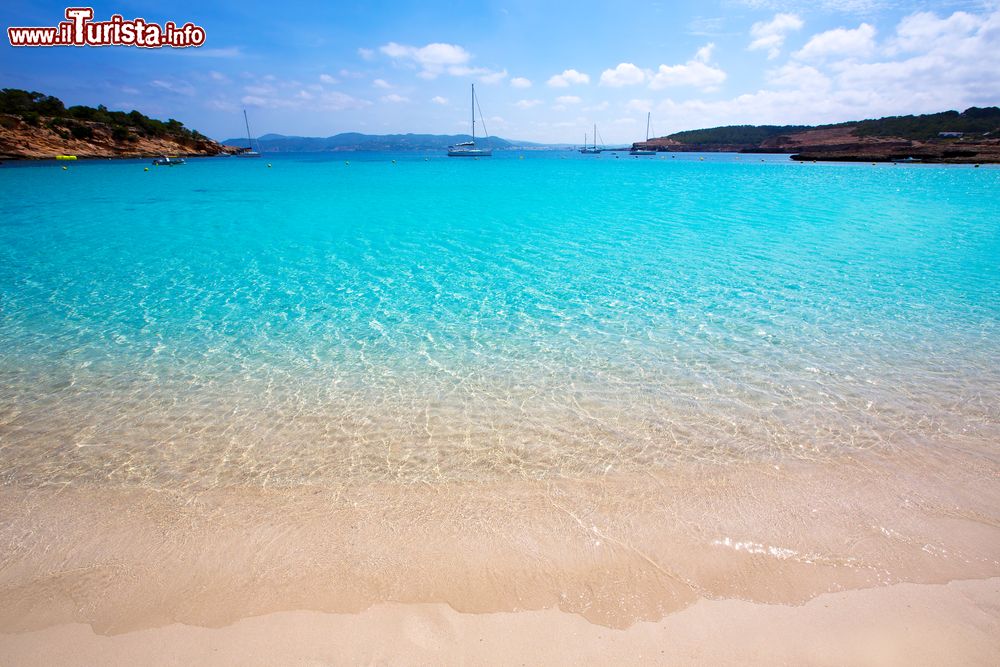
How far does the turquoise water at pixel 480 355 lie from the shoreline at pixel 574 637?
75.2 inches

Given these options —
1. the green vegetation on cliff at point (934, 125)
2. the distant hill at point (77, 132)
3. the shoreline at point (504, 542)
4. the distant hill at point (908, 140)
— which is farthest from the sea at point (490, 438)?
the green vegetation on cliff at point (934, 125)

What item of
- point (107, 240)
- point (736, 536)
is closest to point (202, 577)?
point (736, 536)

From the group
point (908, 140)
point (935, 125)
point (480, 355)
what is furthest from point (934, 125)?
point (480, 355)

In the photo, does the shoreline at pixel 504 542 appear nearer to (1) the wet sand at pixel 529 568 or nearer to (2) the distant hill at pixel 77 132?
(1) the wet sand at pixel 529 568

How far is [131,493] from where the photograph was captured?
508 centimetres

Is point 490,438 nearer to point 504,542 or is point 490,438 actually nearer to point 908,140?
point 504,542

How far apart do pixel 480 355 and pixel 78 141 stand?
11862 centimetres

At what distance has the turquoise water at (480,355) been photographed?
19.2 feet

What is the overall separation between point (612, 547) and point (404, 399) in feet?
12.8

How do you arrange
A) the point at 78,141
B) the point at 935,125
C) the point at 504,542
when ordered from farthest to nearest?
the point at 935,125, the point at 78,141, the point at 504,542

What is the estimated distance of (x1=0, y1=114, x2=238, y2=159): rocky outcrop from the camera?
74625mm

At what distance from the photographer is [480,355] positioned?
→ 28.1 ft

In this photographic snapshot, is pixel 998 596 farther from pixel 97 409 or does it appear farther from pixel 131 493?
pixel 97 409

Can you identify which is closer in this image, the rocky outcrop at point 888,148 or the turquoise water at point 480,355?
the turquoise water at point 480,355
